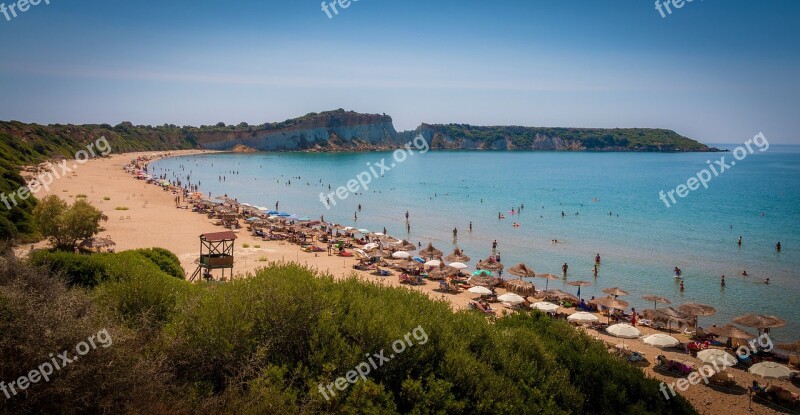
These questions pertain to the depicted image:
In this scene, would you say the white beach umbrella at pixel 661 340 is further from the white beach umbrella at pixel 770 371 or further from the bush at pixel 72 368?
the bush at pixel 72 368

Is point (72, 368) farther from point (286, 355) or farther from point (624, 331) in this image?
point (624, 331)

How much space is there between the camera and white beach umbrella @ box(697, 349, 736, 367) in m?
16.5

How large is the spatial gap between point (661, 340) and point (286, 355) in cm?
1573

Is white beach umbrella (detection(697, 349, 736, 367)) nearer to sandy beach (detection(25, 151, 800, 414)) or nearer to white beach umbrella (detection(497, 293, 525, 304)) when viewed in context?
sandy beach (detection(25, 151, 800, 414))

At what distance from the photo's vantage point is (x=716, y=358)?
16.6m

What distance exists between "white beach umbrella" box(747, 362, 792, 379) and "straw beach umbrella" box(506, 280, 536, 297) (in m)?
10.2

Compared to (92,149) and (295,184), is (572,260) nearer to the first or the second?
(295,184)

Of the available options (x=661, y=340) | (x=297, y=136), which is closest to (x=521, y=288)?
(x=661, y=340)

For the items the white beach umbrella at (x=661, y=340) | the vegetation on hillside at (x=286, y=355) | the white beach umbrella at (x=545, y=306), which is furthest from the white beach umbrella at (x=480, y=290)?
the vegetation on hillside at (x=286, y=355)

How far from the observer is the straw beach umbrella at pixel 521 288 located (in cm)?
2447

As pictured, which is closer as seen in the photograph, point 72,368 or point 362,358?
point 72,368

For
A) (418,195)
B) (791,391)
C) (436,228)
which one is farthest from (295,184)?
(791,391)

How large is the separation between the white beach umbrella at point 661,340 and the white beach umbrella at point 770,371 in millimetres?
2911

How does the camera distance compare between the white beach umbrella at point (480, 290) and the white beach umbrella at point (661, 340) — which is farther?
the white beach umbrella at point (480, 290)
